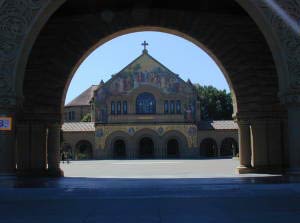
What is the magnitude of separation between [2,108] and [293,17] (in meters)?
7.15

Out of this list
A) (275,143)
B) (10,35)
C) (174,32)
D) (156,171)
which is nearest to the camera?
(10,35)

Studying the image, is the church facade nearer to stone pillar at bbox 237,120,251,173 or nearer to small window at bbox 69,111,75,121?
small window at bbox 69,111,75,121

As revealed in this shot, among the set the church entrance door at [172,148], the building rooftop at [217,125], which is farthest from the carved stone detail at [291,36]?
the building rooftop at [217,125]

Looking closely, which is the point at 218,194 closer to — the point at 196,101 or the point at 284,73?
the point at 284,73

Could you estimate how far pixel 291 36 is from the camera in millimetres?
10727

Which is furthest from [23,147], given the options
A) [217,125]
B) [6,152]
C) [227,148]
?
[227,148]

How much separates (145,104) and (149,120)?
239cm

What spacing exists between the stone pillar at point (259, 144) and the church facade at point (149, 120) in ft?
136

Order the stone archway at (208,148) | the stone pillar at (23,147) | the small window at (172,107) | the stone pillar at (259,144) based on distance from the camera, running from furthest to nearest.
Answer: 1. the stone archway at (208,148)
2. the small window at (172,107)
3. the stone pillar at (259,144)
4. the stone pillar at (23,147)

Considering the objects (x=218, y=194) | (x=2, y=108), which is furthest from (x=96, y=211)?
(x=2, y=108)

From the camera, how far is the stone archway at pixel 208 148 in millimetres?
62303

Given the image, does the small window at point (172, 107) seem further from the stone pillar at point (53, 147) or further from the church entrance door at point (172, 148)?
the stone pillar at point (53, 147)

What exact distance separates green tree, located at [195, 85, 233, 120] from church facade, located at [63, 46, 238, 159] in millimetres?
19944

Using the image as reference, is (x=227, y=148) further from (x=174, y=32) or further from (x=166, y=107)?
(x=174, y=32)
